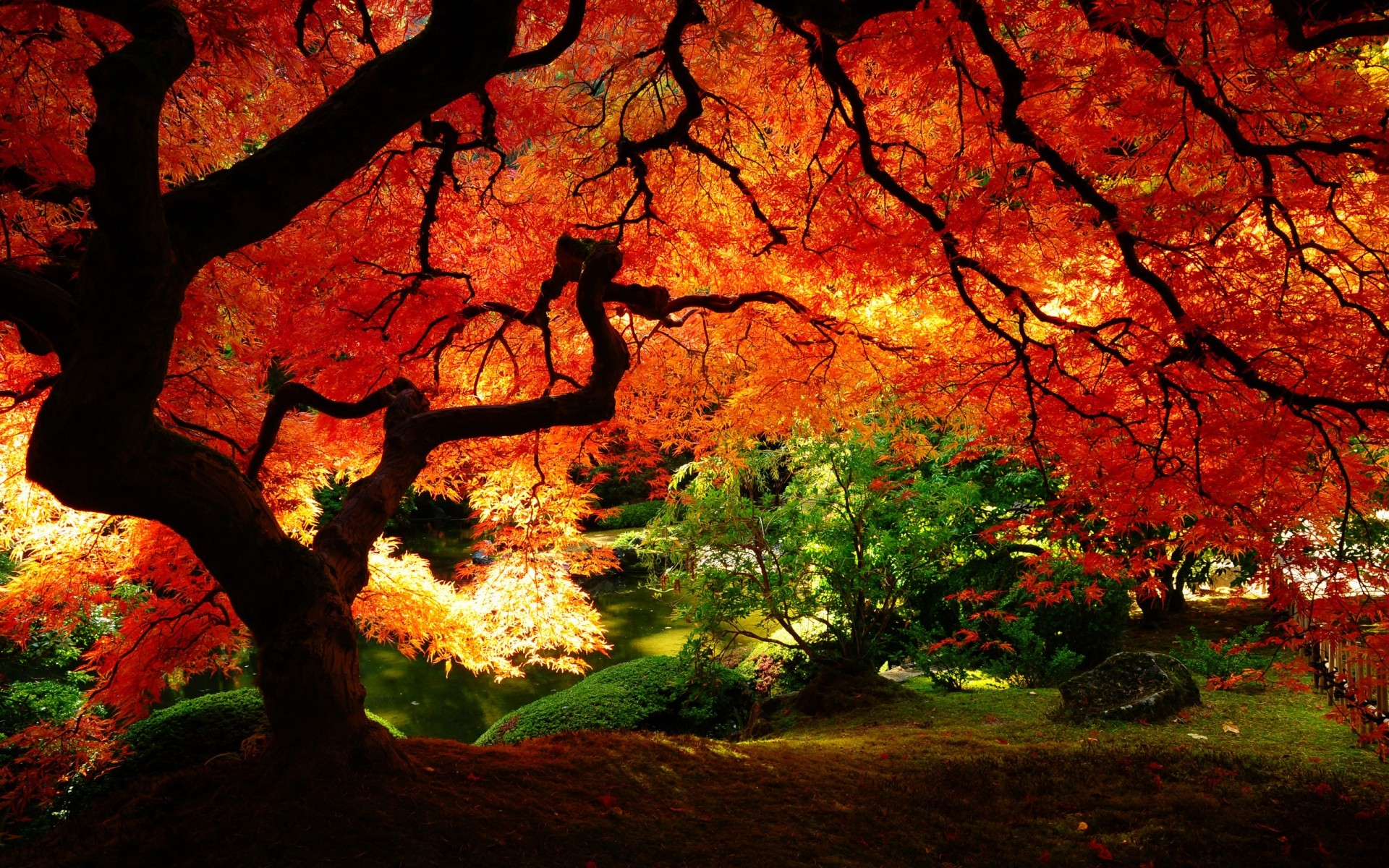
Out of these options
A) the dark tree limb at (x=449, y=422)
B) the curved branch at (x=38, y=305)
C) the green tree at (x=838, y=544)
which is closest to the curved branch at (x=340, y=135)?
the curved branch at (x=38, y=305)

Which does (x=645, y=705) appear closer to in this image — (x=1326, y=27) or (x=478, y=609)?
(x=478, y=609)

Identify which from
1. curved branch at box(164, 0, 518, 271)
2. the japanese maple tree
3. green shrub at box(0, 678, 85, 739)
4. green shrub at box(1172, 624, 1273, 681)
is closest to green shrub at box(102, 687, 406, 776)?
the japanese maple tree

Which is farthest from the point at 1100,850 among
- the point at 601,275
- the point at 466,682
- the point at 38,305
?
the point at 466,682

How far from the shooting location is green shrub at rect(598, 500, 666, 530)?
47.9 ft

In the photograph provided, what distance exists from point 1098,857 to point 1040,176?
9.15 ft

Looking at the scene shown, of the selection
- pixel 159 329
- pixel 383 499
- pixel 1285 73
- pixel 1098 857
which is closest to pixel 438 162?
pixel 383 499

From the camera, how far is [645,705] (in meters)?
6.26

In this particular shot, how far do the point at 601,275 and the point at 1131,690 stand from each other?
433 cm

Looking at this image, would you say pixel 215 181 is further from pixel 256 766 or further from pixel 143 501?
pixel 256 766

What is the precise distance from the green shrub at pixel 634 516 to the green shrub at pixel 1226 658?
9.48 m

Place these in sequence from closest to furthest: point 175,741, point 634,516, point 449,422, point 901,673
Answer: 1. point 449,422
2. point 175,741
3. point 901,673
4. point 634,516

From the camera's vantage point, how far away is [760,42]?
194 inches

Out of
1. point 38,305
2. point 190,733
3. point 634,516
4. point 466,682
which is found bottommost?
Answer: point 466,682

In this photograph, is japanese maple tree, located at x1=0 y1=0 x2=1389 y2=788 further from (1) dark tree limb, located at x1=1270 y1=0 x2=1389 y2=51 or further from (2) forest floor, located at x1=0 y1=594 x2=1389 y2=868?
(2) forest floor, located at x1=0 y1=594 x2=1389 y2=868
